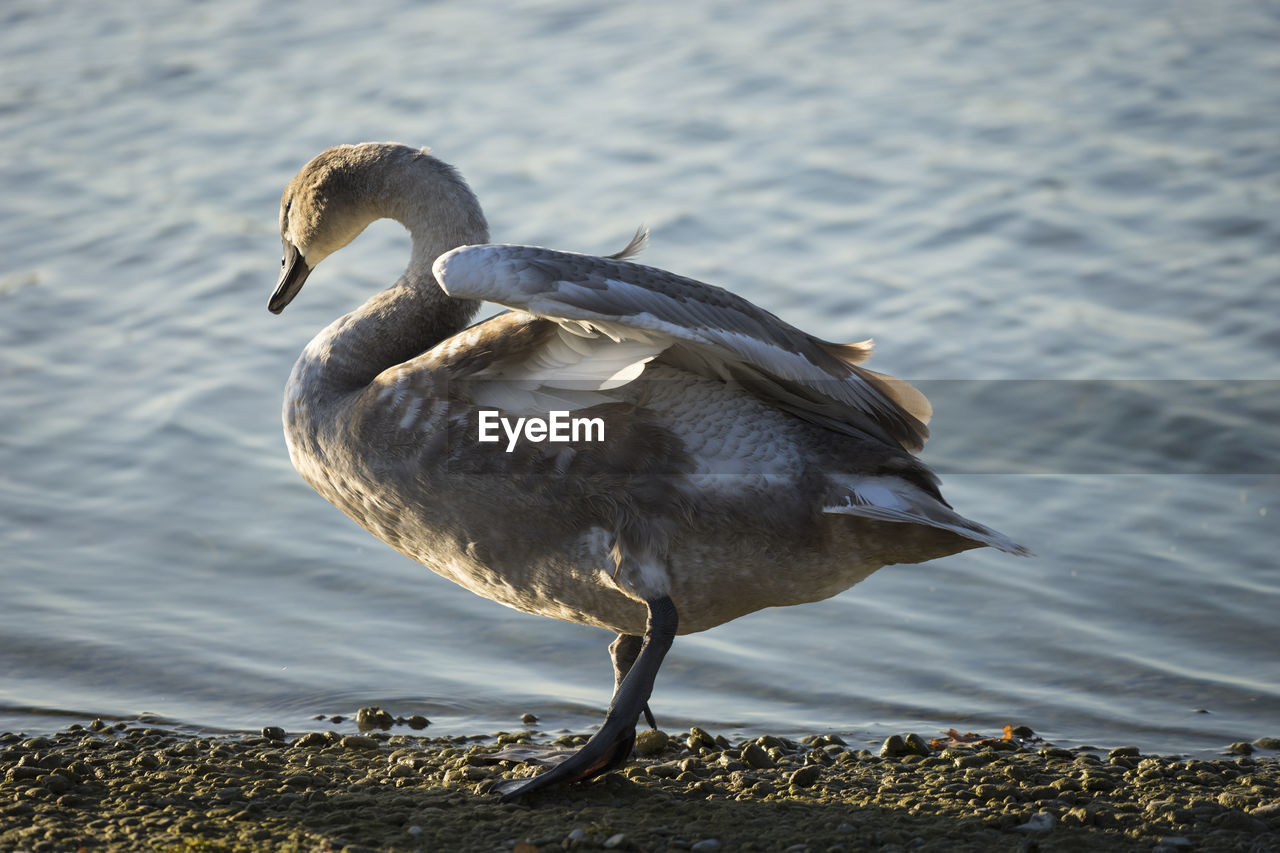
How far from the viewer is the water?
6.32 m

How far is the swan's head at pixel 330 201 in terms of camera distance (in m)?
5.56

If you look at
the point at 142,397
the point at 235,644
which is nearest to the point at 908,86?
the point at 142,397

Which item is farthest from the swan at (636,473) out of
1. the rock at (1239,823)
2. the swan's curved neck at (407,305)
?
the rock at (1239,823)

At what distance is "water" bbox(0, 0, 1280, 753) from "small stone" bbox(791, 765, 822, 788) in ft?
2.67

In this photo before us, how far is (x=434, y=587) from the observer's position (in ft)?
23.2

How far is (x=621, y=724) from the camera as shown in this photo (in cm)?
479

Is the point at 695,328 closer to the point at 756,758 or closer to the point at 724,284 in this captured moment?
the point at 756,758

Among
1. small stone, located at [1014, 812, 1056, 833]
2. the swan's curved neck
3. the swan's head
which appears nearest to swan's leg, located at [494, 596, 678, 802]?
small stone, located at [1014, 812, 1056, 833]

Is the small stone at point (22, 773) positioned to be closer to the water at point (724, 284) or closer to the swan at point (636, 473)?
the water at point (724, 284)

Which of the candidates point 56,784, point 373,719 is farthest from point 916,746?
point 56,784

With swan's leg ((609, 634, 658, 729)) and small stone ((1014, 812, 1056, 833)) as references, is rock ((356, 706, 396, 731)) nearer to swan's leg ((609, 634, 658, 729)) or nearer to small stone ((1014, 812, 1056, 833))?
swan's leg ((609, 634, 658, 729))

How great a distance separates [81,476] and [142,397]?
89 cm

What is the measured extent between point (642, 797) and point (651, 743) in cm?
55

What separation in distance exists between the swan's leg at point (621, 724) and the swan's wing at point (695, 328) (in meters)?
0.78
